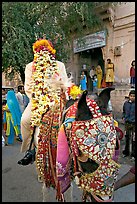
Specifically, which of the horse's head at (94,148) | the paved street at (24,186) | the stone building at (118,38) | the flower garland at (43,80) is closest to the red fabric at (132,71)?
the stone building at (118,38)

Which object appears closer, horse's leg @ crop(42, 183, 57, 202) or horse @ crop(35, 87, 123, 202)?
horse @ crop(35, 87, 123, 202)

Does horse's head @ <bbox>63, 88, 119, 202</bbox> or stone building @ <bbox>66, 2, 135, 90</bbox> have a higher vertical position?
stone building @ <bbox>66, 2, 135, 90</bbox>

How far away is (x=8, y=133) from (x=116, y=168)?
5.95m

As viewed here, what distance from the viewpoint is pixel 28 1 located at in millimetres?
9320

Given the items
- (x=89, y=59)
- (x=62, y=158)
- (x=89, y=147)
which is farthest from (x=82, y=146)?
(x=89, y=59)

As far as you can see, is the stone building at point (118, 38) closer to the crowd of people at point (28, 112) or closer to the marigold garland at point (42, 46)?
the crowd of people at point (28, 112)

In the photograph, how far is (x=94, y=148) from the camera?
1880 millimetres

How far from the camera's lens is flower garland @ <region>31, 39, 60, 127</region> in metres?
3.07

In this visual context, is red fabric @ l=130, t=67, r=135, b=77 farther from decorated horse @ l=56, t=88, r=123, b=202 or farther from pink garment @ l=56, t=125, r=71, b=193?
pink garment @ l=56, t=125, r=71, b=193

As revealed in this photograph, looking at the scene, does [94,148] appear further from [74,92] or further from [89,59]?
[89,59]

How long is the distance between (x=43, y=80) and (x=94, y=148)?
1537 millimetres

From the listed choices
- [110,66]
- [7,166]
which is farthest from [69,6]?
[7,166]

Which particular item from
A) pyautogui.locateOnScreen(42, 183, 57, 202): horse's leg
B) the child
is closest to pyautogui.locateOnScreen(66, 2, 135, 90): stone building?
the child

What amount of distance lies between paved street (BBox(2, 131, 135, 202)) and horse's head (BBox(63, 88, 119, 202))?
Result: 71.0 inches
